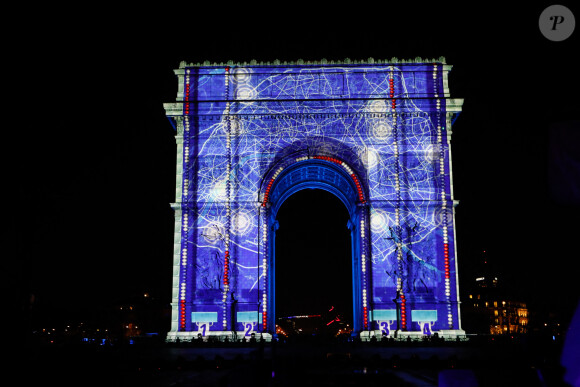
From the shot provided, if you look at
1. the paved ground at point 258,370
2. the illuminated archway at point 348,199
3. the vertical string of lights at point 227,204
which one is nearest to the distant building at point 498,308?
the illuminated archway at point 348,199

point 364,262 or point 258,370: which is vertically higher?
point 364,262

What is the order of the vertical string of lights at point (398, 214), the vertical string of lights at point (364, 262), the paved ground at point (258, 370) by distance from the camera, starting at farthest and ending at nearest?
the vertical string of lights at point (364, 262) < the vertical string of lights at point (398, 214) < the paved ground at point (258, 370)

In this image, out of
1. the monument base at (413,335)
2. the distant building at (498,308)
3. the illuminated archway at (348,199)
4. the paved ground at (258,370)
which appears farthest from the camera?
the distant building at (498,308)

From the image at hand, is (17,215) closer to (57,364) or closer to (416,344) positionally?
(57,364)

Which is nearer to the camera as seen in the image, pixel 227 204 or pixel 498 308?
pixel 227 204

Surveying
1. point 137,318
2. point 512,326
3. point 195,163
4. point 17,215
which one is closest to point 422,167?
point 195,163

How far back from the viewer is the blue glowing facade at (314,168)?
35844 mm

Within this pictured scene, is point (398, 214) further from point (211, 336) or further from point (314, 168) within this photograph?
point (211, 336)

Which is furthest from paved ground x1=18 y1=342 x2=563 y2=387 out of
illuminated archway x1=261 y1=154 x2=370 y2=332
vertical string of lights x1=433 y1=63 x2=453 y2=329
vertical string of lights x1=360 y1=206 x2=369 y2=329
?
illuminated archway x1=261 y1=154 x2=370 y2=332

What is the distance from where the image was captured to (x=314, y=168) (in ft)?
134

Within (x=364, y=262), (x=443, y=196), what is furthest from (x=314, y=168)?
(x=443, y=196)

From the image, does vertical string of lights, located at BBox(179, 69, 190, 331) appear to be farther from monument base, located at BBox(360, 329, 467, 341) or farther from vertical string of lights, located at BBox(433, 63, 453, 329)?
vertical string of lights, located at BBox(433, 63, 453, 329)

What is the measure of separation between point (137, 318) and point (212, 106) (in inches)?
3205

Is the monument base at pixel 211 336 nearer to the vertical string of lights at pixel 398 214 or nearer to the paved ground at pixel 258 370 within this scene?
the vertical string of lights at pixel 398 214
